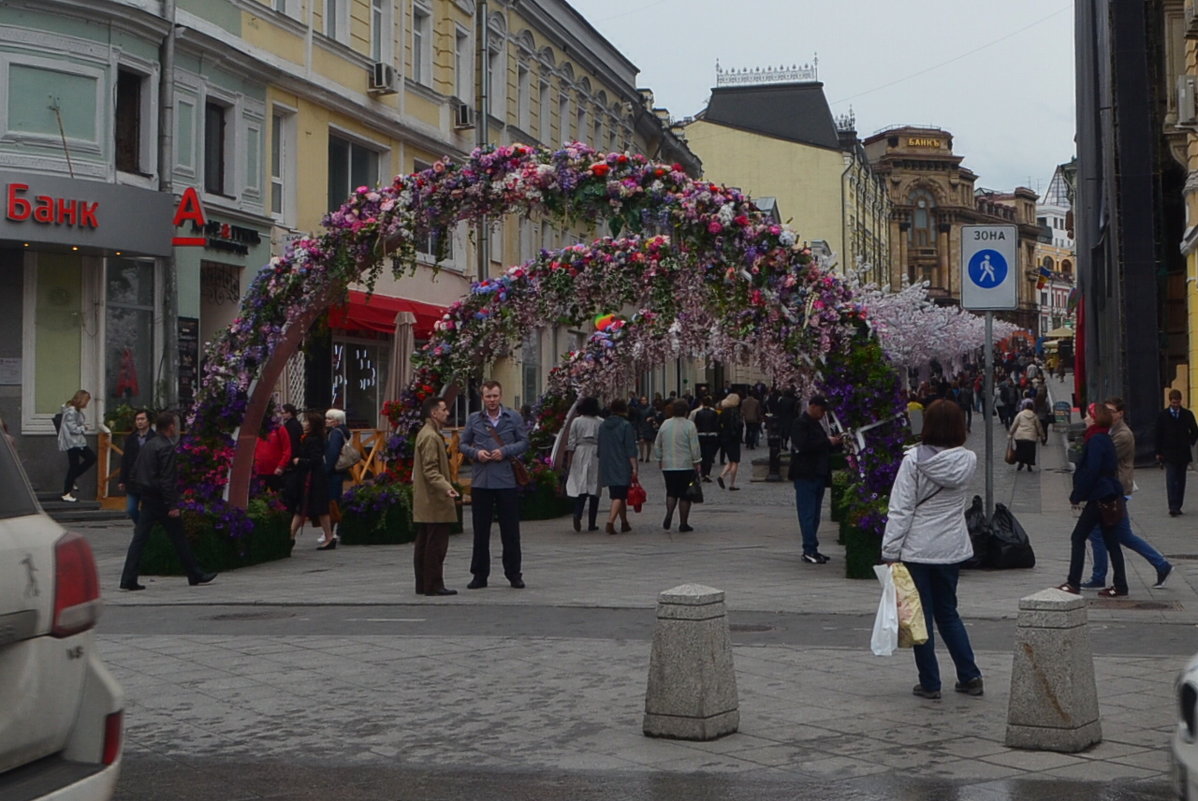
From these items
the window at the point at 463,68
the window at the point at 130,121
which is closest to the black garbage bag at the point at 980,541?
the window at the point at 130,121

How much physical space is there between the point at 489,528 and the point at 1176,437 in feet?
34.9

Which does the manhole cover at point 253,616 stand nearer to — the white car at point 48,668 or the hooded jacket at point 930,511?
the hooded jacket at point 930,511

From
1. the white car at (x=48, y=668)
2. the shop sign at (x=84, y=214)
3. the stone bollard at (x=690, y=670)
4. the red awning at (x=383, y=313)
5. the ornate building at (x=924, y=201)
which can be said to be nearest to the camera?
the white car at (x=48, y=668)

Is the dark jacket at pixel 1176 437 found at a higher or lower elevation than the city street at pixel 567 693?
higher

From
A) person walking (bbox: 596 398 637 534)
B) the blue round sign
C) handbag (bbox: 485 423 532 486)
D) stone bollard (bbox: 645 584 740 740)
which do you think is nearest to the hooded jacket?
stone bollard (bbox: 645 584 740 740)

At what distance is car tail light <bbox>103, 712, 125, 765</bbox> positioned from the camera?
432 cm

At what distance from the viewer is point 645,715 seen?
24.8ft

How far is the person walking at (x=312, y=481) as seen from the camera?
17.8 metres

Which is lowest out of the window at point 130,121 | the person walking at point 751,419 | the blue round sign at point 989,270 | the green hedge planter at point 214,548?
the green hedge planter at point 214,548

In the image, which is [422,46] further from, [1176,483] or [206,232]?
[1176,483]

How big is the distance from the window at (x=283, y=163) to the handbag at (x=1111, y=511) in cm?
1828

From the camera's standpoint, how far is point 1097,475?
12391 mm

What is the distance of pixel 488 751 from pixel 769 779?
141 centimetres

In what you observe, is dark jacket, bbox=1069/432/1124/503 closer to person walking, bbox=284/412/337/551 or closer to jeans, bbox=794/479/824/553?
jeans, bbox=794/479/824/553
